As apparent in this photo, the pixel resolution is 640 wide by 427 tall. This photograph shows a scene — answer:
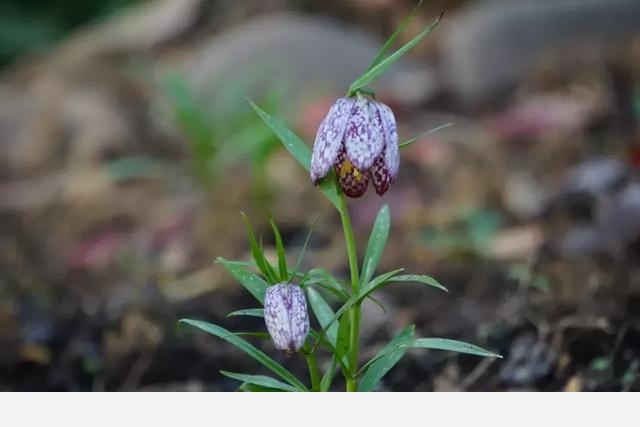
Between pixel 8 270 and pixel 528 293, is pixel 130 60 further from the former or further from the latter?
pixel 528 293

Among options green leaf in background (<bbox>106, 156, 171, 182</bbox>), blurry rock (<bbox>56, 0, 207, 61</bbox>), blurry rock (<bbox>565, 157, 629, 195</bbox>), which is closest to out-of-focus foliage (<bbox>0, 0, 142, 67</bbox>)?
blurry rock (<bbox>56, 0, 207, 61</bbox>)

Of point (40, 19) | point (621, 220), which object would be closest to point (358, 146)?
point (621, 220)

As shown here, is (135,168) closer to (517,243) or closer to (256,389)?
(517,243)

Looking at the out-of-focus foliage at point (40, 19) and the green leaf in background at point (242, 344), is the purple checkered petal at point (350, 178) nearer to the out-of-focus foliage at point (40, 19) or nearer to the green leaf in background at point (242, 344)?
the green leaf in background at point (242, 344)

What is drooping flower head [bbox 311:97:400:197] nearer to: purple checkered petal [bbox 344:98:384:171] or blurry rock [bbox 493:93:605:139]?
purple checkered petal [bbox 344:98:384:171]

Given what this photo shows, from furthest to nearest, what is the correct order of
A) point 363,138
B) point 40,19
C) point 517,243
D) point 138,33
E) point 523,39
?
point 40,19 → point 138,33 → point 523,39 → point 517,243 → point 363,138

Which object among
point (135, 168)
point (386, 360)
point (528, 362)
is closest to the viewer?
point (386, 360)

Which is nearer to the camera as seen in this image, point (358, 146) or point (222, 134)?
point (358, 146)
